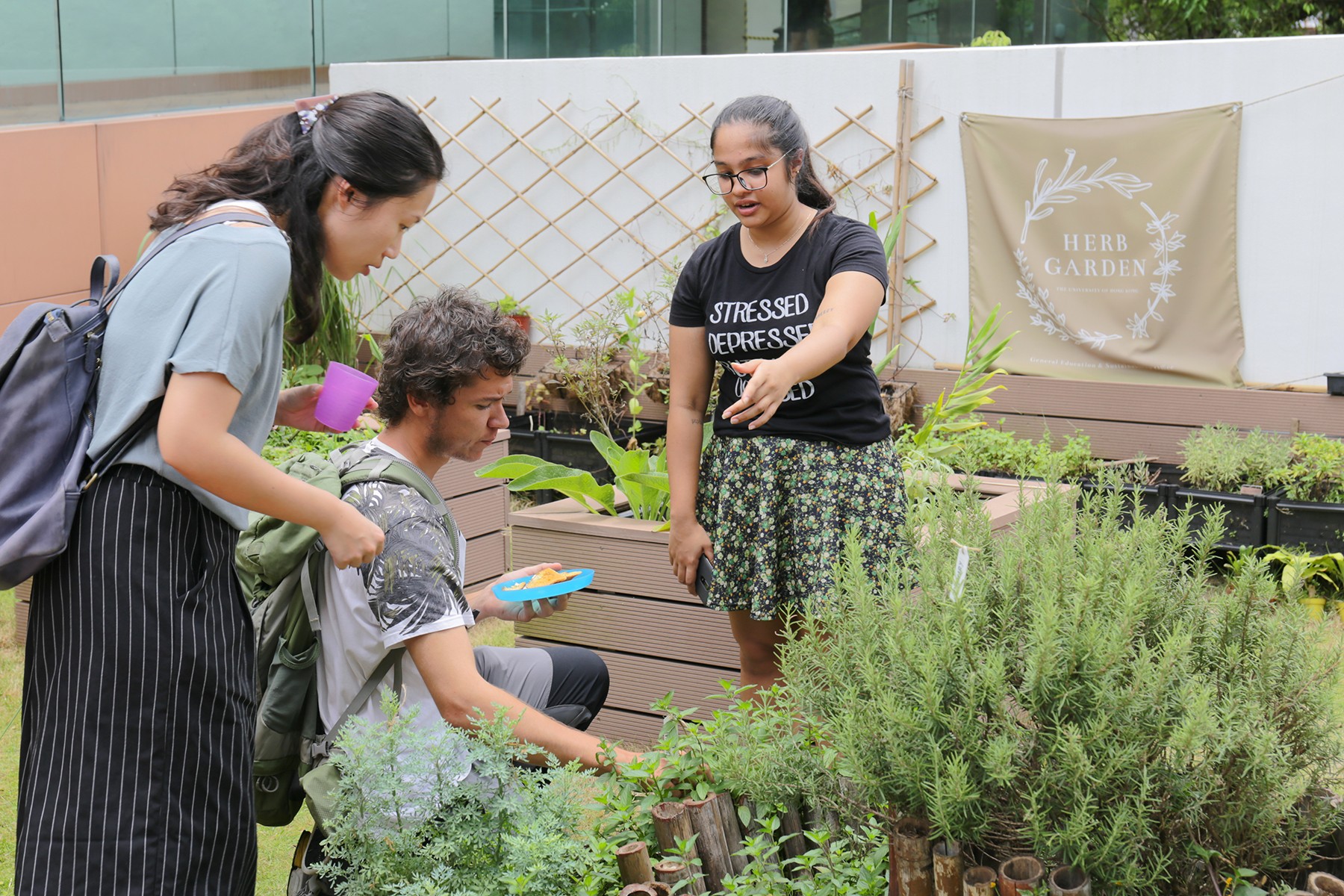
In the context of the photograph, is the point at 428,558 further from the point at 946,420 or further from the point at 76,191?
the point at 76,191

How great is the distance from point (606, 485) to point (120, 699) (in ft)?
5.92

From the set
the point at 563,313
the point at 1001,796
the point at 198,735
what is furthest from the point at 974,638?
the point at 563,313

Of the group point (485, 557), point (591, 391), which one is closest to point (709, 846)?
point (485, 557)

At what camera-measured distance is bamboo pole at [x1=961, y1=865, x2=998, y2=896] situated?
1.07m

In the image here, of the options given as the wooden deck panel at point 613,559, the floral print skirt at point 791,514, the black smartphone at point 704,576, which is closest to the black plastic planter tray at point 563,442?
the wooden deck panel at point 613,559

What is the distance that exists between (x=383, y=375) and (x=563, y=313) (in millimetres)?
4696

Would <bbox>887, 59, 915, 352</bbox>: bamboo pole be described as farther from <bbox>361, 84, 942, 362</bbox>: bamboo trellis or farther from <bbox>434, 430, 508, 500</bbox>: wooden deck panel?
<bbox>434, 430, 508, 500</bbox>: wooden deck panel

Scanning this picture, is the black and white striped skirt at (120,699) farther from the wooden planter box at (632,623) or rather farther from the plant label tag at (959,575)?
the wooden planter box at (632,623)

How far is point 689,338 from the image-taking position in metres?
2.25

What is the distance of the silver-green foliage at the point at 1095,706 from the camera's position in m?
1.05

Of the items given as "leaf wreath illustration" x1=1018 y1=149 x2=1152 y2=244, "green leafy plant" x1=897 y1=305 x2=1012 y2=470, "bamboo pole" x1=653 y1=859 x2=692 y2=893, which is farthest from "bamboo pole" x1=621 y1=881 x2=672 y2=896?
"leaf wreath illustration" x1=1018 y1=149 x2=1152 y2=244

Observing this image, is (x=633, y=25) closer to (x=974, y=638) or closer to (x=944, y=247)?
(x=944, y=247)

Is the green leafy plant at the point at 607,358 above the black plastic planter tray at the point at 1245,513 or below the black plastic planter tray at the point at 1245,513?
above

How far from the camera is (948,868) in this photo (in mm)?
1090
